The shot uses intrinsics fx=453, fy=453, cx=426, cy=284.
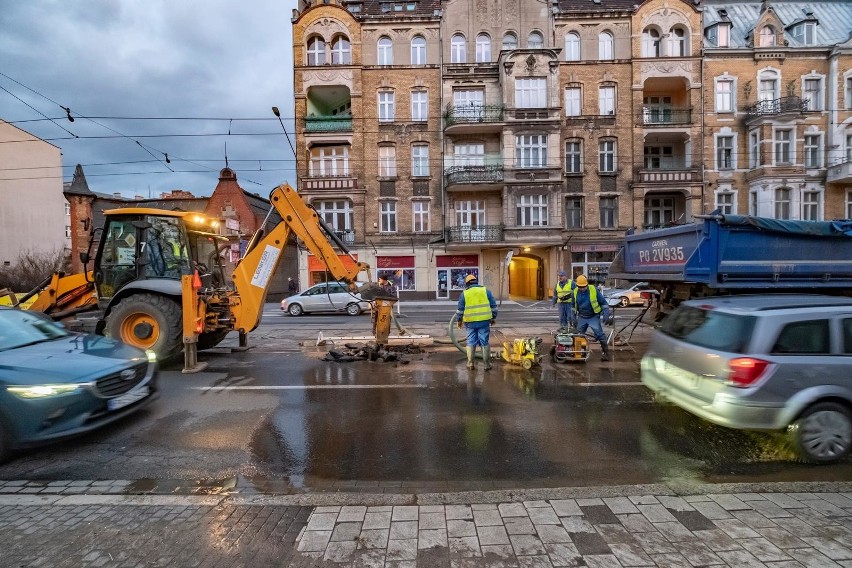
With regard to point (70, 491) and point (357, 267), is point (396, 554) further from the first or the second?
point (357, 267)

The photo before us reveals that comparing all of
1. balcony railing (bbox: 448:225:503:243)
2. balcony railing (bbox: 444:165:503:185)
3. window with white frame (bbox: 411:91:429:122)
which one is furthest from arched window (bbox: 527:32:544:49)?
balcony railing (bbox: 448:225:503:243)

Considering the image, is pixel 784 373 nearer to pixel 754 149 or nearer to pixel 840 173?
pixel 754 149

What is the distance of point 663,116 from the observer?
2758 cm

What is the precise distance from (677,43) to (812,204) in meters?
12.6

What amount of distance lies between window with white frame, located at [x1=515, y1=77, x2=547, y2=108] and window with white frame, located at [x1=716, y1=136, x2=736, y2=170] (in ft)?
36.2

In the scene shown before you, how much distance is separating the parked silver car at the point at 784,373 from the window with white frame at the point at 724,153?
2767 cm

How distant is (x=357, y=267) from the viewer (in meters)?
8.93

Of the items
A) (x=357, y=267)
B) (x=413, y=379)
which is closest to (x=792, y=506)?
(x=413, y=379)

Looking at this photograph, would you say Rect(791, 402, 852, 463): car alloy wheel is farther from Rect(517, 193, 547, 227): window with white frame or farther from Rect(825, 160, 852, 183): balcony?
Rect(825, 160, 852, 183): balcony

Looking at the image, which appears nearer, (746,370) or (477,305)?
(746,370)

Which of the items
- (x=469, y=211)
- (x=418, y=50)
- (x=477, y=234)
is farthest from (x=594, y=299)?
(x=418, y=50)

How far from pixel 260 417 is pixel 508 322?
11.1 metres

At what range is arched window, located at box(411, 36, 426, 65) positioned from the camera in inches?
1099

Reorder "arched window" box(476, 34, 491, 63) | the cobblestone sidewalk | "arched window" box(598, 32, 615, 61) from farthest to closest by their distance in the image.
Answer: "arched window" box(476, 34, 491, 63) → "arched window" box(598, 32, 615, 61) → the cobblestone sidewalk
